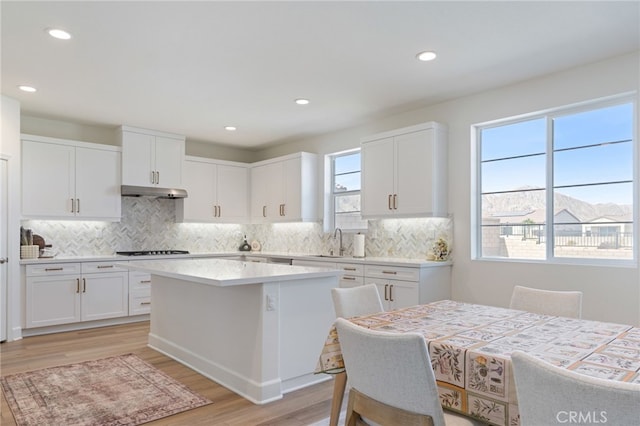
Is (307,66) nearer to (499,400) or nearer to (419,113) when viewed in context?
(419,113)

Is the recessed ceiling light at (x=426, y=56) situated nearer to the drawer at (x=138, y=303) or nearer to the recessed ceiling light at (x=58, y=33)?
the recessed ceiling light at (x=58, y=33)

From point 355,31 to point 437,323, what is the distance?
207 centimetres

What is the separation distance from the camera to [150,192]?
5.78m

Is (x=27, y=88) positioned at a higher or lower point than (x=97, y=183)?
higher

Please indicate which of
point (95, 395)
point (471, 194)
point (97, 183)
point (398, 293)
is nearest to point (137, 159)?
point (97, 183)

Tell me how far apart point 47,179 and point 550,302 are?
5477 millimetres

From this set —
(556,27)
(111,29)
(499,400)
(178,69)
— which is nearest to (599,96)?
(556,27)

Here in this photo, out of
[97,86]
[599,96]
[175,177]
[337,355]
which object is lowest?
[337,355]

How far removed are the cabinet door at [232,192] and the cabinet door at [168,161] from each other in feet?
2.29

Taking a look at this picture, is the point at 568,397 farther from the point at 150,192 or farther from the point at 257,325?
the point at 150,192

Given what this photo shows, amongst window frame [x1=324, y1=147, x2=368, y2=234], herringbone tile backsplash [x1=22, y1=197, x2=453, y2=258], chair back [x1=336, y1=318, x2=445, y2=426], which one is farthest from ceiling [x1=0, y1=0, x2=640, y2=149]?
chair back [x1=336, y1=318, x2=445, y2=426]

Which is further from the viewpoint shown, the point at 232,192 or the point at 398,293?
the point at 232,192

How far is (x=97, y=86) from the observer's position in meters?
4.11

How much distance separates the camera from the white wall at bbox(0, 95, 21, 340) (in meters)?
4.52
